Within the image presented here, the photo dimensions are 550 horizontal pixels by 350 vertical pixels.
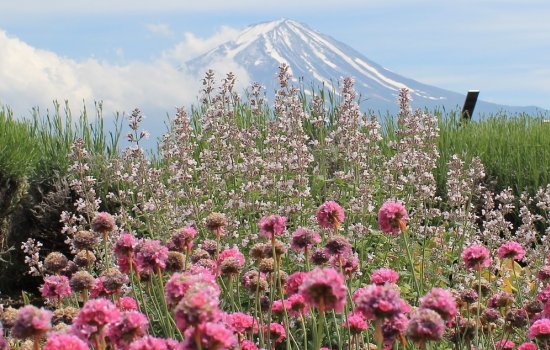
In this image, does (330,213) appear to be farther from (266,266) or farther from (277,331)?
(277,331)

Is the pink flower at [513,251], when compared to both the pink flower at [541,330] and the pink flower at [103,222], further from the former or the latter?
the pink flower at [103,222]

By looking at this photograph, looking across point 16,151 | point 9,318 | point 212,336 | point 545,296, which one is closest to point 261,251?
point 9,318

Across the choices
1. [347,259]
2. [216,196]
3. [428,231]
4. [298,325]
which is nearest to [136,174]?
[216,196]

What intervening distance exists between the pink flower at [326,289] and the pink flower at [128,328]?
554 millimetres

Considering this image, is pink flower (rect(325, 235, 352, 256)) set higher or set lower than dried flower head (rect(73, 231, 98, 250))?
higher

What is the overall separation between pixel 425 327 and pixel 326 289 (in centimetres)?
38

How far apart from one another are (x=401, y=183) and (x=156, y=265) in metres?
3.52

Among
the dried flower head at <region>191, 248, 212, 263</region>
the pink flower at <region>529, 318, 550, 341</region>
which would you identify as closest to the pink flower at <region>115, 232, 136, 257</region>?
the dried flower head at <region>191, 248, 212, 263</region>

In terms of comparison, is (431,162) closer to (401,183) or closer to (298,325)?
(401,183)

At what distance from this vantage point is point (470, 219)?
605 centimetres

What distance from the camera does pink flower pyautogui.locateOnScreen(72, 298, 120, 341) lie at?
2.37 m

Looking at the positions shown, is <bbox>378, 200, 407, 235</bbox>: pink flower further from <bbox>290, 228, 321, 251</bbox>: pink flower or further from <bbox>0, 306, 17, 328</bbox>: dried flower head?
<bbox>0, 306, 17, 328</bbox>: dried flower head

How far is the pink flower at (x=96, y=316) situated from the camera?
93.4 inches

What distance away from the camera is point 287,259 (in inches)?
218
